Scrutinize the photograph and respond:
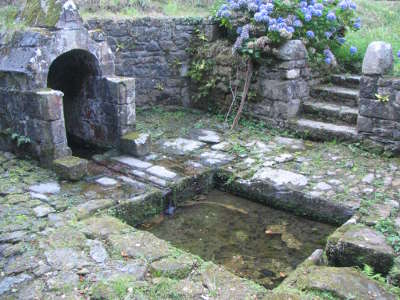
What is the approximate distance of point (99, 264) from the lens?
3.65 meters

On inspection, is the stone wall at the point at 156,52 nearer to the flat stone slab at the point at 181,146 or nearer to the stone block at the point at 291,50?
the stone block at the point at 291,50

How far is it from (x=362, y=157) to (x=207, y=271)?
3.45 m

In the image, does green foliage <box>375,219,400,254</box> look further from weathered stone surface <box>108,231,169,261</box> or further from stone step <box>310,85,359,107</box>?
stone step <box>310,85,359,107</box>

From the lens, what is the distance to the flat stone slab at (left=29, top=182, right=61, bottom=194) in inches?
198

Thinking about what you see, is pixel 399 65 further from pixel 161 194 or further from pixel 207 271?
pixel 207 271

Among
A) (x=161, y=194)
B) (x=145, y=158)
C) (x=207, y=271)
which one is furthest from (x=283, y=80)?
(x=207, y=271)

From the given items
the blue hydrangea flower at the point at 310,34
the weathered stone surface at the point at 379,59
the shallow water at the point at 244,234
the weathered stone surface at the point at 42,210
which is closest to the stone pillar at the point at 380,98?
the weathered stone surface at the point at 379,59

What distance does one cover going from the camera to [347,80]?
302 inches

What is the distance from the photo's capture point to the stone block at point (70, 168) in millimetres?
5316

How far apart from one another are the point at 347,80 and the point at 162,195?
4217mm

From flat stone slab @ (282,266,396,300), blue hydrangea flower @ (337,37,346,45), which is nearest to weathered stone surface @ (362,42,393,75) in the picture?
blue hydrangea flower @ (337,37,346,45)

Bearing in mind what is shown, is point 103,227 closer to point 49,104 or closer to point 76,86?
point 49,104

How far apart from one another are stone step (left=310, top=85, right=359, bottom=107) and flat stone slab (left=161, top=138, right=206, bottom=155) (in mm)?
2284

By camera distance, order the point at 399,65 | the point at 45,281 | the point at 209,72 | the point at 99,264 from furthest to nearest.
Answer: the point at 209,72, the point at 399,65, the point at 99,264, the point at 45,281
